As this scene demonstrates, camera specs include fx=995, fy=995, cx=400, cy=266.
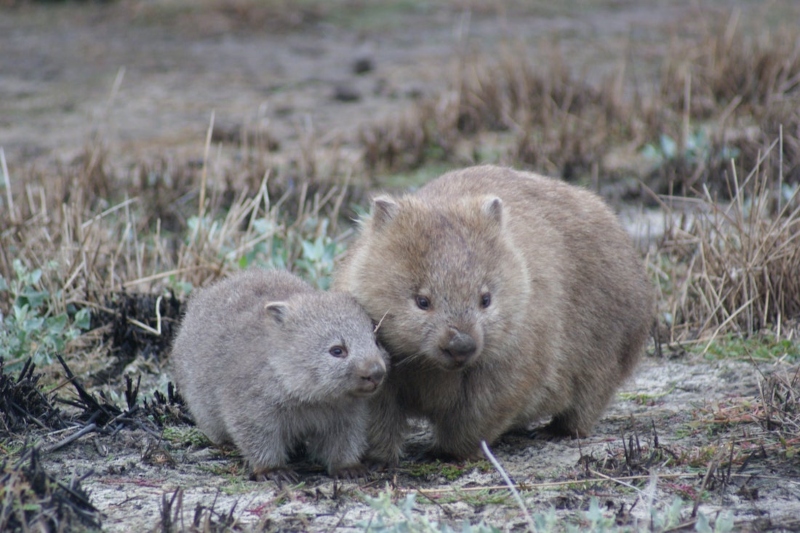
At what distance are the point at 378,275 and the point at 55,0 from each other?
1381 cm

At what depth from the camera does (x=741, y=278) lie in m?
6.79

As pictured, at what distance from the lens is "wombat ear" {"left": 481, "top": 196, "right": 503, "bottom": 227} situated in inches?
197

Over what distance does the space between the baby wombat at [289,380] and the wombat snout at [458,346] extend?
13.1 inches

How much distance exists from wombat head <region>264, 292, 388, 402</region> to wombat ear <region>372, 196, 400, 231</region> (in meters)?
0.45

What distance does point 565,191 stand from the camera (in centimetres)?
593

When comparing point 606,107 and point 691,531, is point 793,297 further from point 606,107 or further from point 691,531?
point 606,107

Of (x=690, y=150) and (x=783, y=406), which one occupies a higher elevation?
(x=690, y=150)

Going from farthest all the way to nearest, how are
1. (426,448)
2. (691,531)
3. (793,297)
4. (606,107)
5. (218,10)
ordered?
1. (218,10)
2. (606,107)
3. (793,297)
4. (426,448)
5. (691,531)

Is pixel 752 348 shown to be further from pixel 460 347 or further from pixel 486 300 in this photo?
pixel 460 347

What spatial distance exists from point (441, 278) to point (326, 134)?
6.50m

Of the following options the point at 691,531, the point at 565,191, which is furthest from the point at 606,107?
the point at 691,531

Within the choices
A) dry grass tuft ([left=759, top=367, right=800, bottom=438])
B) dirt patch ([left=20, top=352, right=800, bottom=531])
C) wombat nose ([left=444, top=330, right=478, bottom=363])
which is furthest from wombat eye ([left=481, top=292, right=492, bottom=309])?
dry grass tuft ([left=759, top=367, right=800, bottom=438])

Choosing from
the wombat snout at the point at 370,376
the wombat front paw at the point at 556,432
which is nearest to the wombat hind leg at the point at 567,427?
the wombat front paw at the point at 556,432

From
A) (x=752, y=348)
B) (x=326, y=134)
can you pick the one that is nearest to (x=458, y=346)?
(x=752, y=348)
